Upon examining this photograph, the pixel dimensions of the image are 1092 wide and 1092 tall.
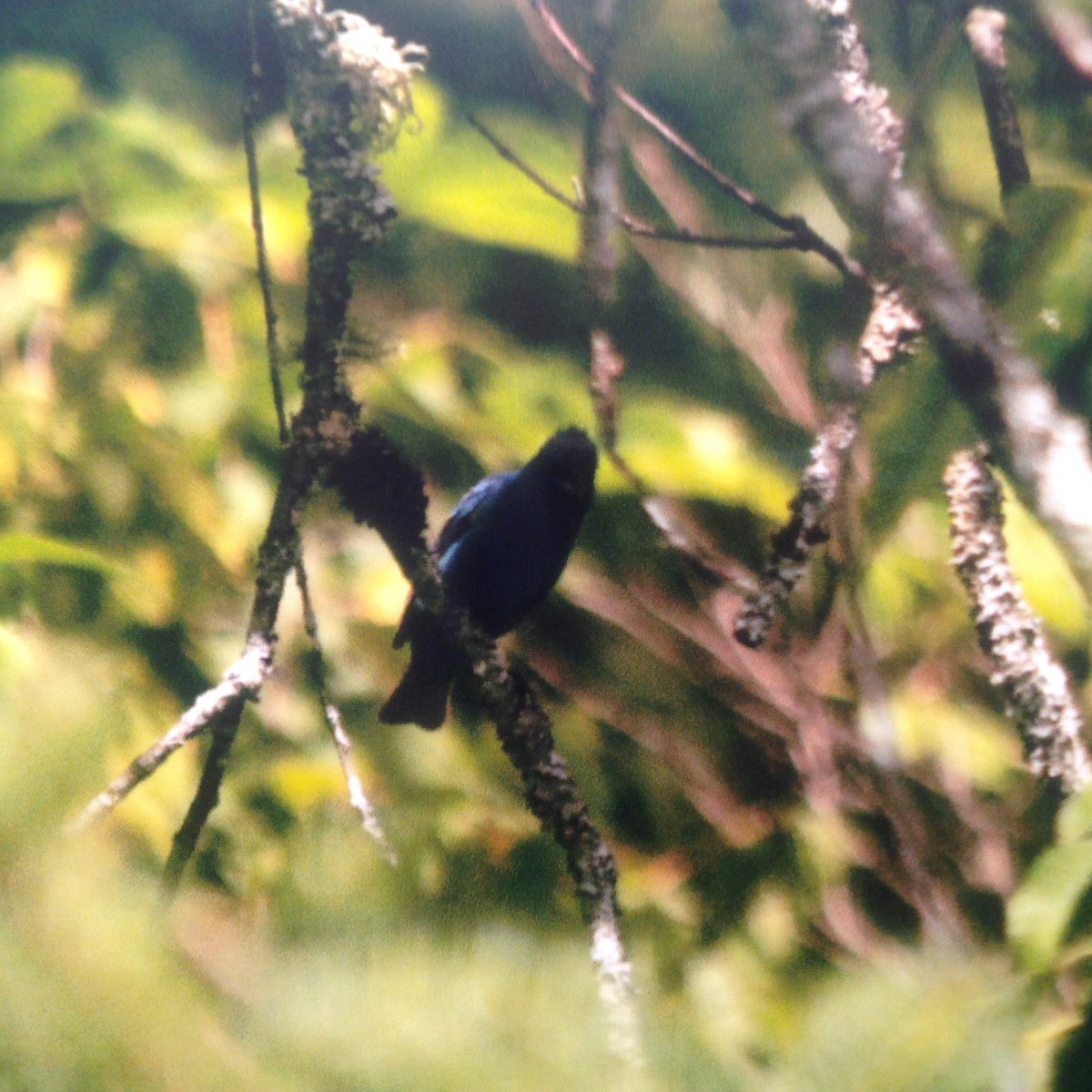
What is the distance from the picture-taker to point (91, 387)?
1.75ft

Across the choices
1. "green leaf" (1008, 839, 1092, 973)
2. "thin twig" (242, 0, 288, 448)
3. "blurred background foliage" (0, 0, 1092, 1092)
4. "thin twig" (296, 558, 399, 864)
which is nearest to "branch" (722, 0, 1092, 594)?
"blurred background foliage" (0, 0, 1092, 1092)

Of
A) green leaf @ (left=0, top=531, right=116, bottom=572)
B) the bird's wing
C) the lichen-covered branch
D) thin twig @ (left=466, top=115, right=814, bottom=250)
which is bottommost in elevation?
the lichen-covered branch

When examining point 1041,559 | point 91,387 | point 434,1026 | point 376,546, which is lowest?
point 434,1026

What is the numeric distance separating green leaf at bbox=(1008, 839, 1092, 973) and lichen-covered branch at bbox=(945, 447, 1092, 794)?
0.11m

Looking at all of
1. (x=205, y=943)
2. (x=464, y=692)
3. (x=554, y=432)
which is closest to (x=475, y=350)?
(x=554, y=432)

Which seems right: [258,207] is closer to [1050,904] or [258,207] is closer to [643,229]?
[643,229]

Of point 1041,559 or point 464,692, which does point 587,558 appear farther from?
point 1041,559

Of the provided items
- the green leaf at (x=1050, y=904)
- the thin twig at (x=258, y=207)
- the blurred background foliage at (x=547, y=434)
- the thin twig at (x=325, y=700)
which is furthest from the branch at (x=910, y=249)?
the thin twig at (x=325, y=700)

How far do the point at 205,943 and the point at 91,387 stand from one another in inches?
13.4

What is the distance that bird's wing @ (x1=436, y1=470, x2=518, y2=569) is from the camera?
20.6 inches

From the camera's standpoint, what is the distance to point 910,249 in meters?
0.51

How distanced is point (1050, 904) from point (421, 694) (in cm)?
32

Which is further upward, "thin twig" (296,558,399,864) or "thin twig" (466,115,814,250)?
"thin twig" (466,115,814,250)

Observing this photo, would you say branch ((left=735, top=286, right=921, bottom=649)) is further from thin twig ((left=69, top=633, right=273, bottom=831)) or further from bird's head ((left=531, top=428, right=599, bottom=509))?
thin twig ((left=69, top=633, right=273, bottom=831))
